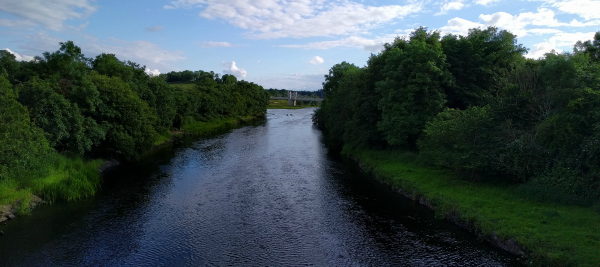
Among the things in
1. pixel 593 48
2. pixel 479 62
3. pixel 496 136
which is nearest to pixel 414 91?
pixel 479 62

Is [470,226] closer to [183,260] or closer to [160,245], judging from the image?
[183,260]

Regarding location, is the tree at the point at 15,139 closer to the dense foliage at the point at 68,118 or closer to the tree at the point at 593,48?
the dense foliage at the point at 68,118

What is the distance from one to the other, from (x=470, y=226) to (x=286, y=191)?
570 inches

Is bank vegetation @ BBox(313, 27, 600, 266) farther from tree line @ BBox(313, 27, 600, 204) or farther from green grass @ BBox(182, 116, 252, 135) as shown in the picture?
green grass @ BBox(182, 116, 252, 135)

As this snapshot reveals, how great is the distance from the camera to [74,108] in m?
33.4

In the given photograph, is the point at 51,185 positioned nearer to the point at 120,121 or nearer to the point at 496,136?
the point at 120,121

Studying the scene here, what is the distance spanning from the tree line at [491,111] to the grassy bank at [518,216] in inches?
52.7

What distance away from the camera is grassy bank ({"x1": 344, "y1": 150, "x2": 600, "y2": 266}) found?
16.7m

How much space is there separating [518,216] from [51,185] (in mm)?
31657

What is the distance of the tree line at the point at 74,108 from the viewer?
2616 centimetres

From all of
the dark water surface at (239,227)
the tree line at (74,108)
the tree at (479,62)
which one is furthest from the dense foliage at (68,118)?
the tree at (479,62)

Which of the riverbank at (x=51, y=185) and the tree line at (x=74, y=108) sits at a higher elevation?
the tree line at (x=74, y=108)

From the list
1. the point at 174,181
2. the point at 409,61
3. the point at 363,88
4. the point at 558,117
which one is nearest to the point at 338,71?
the point at 363,88

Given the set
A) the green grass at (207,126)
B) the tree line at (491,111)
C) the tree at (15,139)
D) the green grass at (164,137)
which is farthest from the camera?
the green grass at (207,126)
